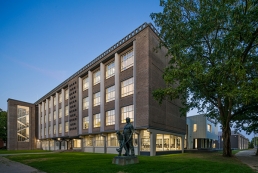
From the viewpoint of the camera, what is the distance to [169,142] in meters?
32.7

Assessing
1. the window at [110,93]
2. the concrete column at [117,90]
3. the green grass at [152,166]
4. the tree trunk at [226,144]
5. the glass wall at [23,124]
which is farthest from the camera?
the glass wall at [23,124]

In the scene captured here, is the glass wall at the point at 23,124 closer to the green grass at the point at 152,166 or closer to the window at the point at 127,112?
the window at the point at 127,112

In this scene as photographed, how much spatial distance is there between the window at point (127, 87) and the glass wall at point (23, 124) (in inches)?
1905

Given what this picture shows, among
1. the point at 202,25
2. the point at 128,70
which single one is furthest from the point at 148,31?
the point at 202,25

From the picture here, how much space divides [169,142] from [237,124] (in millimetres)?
9742

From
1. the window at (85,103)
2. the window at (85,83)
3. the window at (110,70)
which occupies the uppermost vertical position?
the window at (110,70)

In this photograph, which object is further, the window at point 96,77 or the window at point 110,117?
the window at point 96,77

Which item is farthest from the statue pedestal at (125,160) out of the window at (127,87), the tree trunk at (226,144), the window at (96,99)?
the window at (96,99)

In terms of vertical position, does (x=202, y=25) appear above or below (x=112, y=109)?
above

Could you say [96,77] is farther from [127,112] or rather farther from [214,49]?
[214,49]

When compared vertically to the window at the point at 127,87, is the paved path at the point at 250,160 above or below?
below

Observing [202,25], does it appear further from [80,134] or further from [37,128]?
[37,128]

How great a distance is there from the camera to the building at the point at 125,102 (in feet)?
91.0

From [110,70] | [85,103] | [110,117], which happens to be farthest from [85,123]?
[110,70]
